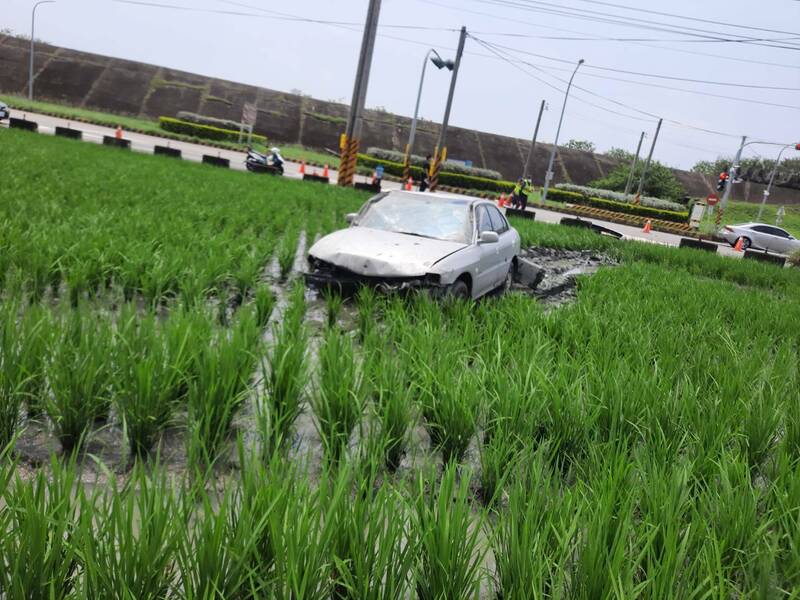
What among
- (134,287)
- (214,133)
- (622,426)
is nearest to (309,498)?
(622,426)

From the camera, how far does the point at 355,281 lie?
5.68 m

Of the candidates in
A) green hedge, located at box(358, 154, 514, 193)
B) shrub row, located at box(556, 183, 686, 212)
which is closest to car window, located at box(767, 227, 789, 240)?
shrub row, located at box(556, 183, 686, 212)

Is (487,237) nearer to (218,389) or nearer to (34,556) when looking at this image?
(218,389)

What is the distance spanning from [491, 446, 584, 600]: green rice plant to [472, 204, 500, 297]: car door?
4386 millimetres

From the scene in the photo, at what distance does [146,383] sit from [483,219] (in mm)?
5122

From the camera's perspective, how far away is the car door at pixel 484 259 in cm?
Result: 637

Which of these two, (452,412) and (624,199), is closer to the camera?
(452,412)

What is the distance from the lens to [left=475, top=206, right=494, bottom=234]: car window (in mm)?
6828

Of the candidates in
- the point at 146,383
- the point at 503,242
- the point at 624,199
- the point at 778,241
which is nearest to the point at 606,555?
the point at 146,383

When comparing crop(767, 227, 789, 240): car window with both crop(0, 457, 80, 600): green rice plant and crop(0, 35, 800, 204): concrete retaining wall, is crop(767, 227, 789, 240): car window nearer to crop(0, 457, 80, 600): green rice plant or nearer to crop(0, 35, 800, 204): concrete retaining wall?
crop(0, 35, 800, 204): concrete retaining wall

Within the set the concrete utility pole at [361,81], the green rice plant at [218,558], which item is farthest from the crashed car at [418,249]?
the concrete utility pole at [361,81]

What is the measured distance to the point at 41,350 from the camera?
9.50 feet

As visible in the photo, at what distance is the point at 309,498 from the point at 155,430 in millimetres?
1225

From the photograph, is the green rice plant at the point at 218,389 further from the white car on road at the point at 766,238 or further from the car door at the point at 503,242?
the white car on road at the point at 766,238
